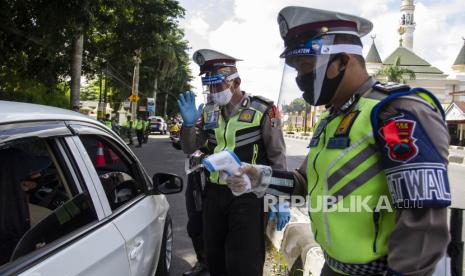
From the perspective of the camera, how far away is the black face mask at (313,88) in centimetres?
176

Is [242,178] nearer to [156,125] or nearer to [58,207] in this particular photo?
[58,207]

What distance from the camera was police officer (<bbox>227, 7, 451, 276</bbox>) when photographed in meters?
1.39

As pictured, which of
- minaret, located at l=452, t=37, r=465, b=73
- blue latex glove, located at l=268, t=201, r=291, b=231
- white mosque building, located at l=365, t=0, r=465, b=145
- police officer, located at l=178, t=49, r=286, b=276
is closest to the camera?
police officer, located at l=178, t=49, r=286, b=276

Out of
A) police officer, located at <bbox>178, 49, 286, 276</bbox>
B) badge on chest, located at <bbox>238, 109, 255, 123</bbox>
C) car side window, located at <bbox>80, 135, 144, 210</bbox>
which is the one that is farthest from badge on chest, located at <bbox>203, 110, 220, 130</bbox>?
car side window, located at <bbox>80, 135, 144, 210</bbox>

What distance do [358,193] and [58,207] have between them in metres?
1.39

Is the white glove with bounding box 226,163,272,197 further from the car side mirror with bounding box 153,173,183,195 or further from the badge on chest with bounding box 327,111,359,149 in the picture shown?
the car side mirror with bounding box 153,173,183,195

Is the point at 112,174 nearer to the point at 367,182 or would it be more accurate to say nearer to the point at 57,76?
the point at 367,182

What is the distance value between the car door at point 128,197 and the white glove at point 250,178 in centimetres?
74

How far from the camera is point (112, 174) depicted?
10.7ft

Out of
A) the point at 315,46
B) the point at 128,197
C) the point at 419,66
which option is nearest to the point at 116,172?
the point at 128,197

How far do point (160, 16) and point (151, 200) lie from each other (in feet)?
46.6

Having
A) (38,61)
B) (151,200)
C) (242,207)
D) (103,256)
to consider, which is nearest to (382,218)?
(103,256)

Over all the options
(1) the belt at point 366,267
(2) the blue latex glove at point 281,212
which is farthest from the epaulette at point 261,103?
(1) the belt at point 366,267

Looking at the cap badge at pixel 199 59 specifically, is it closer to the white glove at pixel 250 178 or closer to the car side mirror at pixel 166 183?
the car side mirror at pixel 166 183
